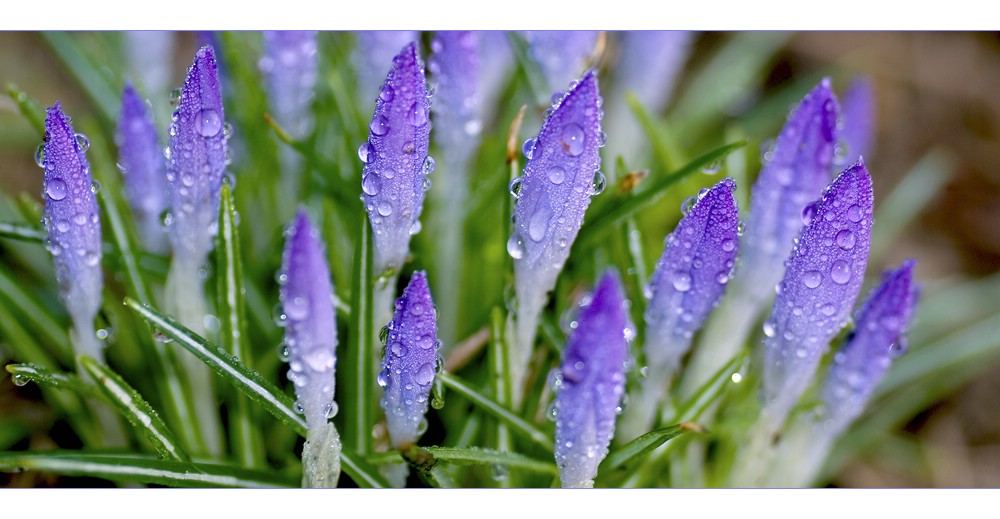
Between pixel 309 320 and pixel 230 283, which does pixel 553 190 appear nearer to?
pixel 309 320

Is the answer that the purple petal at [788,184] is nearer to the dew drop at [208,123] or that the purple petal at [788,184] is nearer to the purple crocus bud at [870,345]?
the purple crocus bud at [870,345]

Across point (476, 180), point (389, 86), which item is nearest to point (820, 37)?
point (476, 180)

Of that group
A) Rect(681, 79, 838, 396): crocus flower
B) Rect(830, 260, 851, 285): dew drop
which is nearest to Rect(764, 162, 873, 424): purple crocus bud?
Rect(830, 260, 851, 285): dew drop

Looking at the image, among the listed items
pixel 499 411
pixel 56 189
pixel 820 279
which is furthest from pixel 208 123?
pixel 820 279

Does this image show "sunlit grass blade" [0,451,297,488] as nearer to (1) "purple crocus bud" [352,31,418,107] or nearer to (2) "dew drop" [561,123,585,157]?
(2) "dew drop" [561,123,585,157]

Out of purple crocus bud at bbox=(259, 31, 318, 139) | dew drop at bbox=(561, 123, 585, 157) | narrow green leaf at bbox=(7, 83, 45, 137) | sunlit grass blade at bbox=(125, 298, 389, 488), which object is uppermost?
purple crocus bud at bbox=(259, 31, 318, 139)

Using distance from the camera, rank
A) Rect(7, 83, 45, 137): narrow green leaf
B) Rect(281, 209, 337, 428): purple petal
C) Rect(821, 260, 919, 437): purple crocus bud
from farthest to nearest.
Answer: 1. Rect(7, 83, 45, 137): narrow green leaf
2. Rect(821, 260, 919, 437): purple crocus bud
3. Rect(281, 209, 337, 428): purple petal

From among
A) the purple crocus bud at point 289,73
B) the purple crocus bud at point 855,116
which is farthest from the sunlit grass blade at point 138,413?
the purple crocus bud at point 855,116
